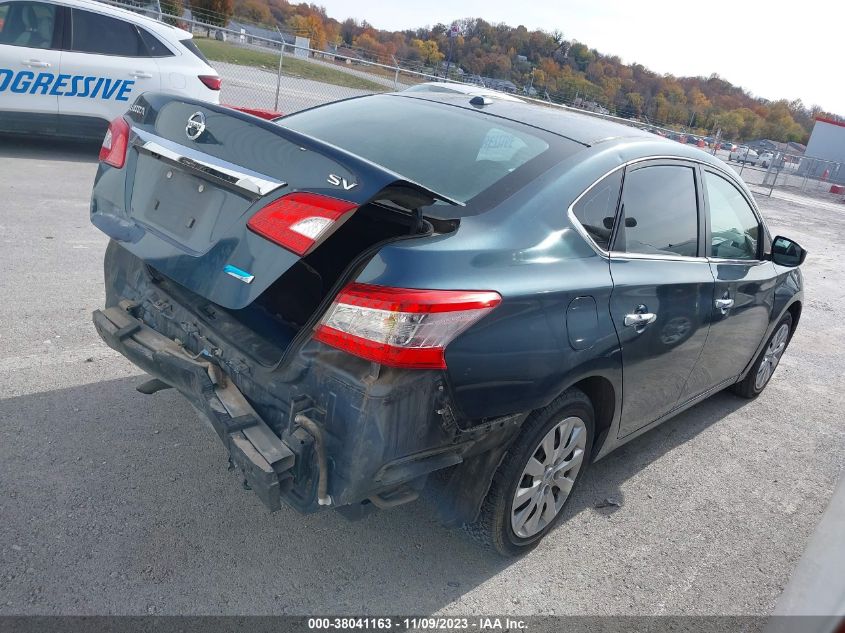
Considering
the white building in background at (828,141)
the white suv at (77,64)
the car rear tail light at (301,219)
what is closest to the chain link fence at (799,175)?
the white building in background at (828,141)

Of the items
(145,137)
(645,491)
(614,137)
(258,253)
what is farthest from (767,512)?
(145,137)

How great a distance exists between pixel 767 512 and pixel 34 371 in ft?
13.1

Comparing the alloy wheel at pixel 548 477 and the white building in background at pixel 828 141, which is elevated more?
the white building in background at pixel 828 141

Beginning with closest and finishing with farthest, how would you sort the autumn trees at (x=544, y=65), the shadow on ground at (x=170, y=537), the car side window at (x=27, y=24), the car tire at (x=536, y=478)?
the shadow on ground at (x=170, y=537) < the car tire at (x=536, y=478) < the car side window at (x=27, y=24) < the autumn trees at (x=544, y=65)

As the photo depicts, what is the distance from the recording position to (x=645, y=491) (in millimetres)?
3762

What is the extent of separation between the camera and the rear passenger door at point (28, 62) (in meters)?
8.12

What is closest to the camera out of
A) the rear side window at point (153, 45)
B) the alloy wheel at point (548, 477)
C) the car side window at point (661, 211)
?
the alloy wheel at point (548, 477)

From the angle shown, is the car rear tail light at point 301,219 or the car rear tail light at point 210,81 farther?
the car rear tail light at point 210,81

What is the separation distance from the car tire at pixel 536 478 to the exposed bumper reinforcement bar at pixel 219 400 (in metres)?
0.88

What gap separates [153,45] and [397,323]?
8.60 m

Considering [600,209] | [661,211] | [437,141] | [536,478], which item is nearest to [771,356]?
[661,211]

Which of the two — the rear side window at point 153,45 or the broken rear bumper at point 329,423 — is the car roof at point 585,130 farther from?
the rear side window at point 153,45

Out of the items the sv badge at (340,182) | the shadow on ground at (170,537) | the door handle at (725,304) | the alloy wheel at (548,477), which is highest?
the sv badge at (340,182)

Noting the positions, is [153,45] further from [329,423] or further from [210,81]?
[329,423]
